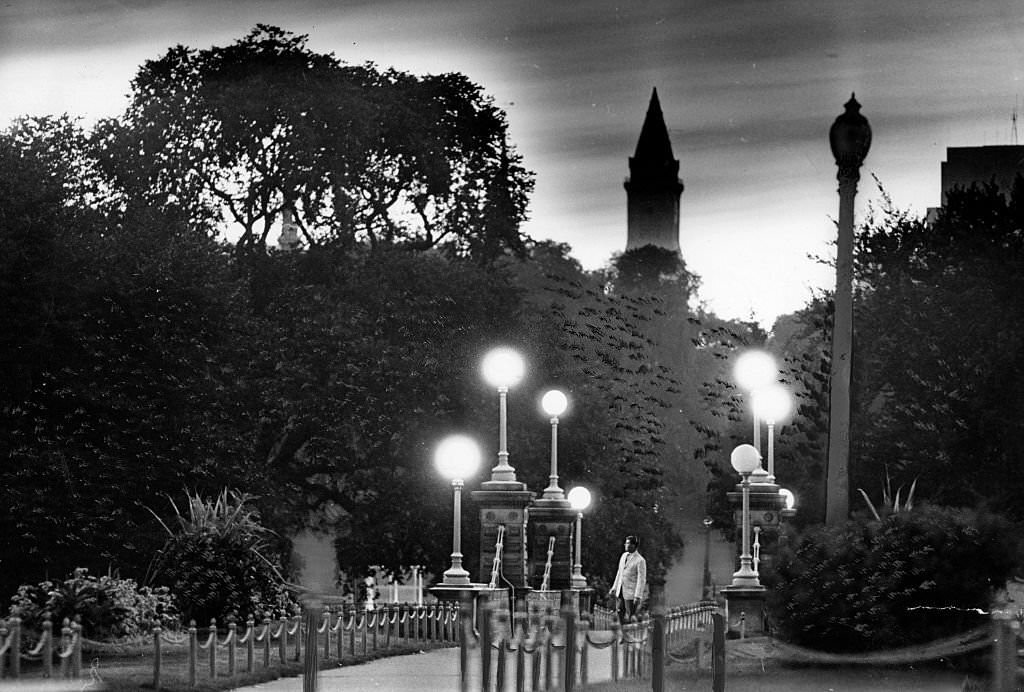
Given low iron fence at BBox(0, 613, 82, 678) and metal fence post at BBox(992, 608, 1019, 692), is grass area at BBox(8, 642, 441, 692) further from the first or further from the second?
metal fence post at BBox(992, 608, 1019, 692)

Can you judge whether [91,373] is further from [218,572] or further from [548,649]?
[548,649]

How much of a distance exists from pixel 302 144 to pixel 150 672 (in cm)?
2905

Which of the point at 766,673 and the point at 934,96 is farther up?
the point at 934,96

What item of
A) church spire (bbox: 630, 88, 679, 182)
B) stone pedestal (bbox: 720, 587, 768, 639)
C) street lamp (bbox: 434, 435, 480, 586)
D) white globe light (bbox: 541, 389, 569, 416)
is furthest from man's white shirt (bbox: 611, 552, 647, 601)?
church spire (bbox: 630, 88, 679, 182)

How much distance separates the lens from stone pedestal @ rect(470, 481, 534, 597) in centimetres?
3556

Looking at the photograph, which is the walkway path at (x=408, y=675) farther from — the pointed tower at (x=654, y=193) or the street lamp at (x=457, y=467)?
the pointed tower at (x=654, y=193)

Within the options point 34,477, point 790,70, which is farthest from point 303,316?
point 790,70

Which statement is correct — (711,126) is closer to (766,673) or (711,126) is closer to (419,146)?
(419,146)

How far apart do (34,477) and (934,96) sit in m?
27.6

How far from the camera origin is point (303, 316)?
168ft

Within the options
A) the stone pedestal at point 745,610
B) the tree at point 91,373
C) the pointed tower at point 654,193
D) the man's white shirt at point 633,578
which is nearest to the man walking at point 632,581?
the man's white shirt at point 633,578

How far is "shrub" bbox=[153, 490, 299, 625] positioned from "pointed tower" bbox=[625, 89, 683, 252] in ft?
394

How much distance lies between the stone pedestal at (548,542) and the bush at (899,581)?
39.6ft

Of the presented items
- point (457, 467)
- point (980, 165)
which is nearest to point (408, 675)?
point (457, 467)
